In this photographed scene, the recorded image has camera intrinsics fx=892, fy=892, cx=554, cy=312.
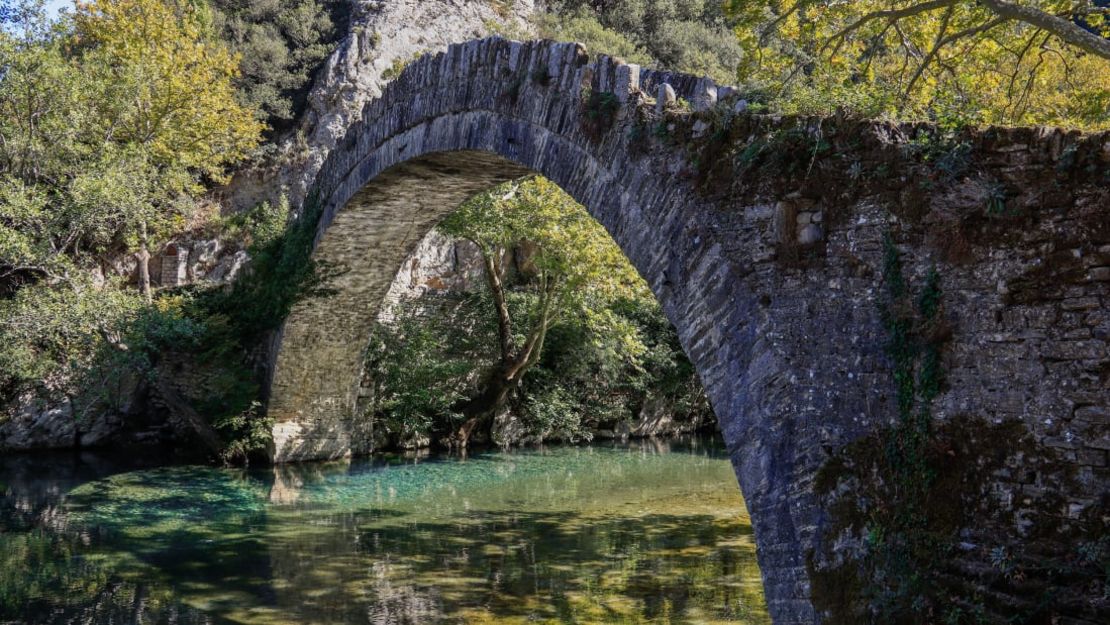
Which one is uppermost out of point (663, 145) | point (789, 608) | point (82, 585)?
point (663, 145)

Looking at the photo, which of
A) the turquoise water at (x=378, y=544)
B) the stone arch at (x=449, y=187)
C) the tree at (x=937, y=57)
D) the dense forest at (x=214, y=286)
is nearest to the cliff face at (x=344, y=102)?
the dense forest at (x=214, y=286)

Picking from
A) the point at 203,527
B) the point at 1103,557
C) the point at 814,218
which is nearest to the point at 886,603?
the point at 1103,557

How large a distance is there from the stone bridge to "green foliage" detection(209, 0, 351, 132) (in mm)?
17448

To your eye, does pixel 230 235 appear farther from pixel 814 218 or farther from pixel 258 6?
pixel 814 218

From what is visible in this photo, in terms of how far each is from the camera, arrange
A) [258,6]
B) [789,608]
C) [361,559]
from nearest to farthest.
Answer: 1. [789,608]
2. [361,559]
3. [258,6]

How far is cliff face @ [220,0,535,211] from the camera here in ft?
71.4

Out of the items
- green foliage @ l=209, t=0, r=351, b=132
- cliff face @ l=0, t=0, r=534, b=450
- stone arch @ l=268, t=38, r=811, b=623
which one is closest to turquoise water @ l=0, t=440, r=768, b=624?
stone arch @ l=268, t=38, r=811, b=623

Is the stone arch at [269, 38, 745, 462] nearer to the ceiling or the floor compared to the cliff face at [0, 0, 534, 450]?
nearer to the floor

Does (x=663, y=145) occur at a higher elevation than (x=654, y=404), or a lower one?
higher

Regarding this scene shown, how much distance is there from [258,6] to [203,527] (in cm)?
1774

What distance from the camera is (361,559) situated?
8969 mm

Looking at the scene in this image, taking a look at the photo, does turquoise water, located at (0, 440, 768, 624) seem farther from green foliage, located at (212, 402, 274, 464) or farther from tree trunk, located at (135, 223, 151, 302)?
tree trunk, located at (135, 223, 151, 302)

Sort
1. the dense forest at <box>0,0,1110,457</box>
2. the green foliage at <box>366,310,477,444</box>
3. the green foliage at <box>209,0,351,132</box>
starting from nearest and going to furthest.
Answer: the dense forest at <box>0,0,1110,457</box> → the green foliage at <box>366,310,477,444</box> → the green foliage at <box>209,0,351,132</box>

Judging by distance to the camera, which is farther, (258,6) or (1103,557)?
(258,6)
